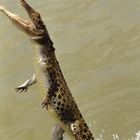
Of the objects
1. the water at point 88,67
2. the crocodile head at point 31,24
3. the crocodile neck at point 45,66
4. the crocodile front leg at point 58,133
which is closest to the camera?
the crocodile head at point 31,24

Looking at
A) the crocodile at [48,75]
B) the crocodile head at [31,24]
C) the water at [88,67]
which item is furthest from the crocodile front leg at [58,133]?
the water at [88,67]

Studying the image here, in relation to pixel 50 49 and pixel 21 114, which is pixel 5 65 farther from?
pixel 50 49

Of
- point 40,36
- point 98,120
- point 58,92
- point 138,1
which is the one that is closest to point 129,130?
point 98,120

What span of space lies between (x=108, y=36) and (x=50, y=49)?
4887 millimetres

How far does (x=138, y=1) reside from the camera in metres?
11.9

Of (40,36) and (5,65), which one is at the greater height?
(40,36)

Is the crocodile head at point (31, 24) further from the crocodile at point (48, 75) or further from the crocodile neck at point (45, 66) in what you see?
the crocodile neck at point (45, 66)

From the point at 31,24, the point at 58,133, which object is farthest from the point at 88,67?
the point at 31,24

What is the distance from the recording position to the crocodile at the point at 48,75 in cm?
603

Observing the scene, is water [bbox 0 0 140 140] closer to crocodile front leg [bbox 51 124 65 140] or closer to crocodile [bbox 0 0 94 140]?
crocodile front leg [bbox 51 124 65 140]

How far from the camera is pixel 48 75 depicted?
6.21m

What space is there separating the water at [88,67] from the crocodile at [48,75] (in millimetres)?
2212

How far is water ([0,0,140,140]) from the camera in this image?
350 inches

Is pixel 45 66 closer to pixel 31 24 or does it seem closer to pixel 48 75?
pixel 48 75
